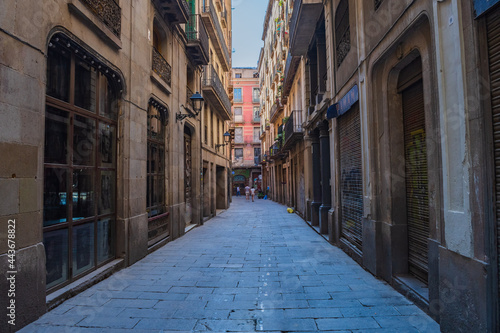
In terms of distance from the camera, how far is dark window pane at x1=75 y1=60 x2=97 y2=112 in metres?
5.37

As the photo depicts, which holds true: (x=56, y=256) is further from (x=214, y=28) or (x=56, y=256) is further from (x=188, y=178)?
(x=214, y=28)

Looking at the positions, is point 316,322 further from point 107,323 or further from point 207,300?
point 107,323

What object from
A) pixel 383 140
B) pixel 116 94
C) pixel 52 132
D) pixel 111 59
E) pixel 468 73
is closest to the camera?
pixel 468 73

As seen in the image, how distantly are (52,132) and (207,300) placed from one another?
3.58 m

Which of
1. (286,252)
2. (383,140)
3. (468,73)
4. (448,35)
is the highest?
(448,35)

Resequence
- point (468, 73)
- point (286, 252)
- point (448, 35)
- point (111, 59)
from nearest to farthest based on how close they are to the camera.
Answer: point (468, 73)
point (448, 35)
point (111, 59)
point (286, 252)

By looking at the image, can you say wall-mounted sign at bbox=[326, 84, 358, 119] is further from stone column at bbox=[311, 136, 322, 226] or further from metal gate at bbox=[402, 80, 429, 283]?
stone column at bbox=[311, 136, 322, 226]

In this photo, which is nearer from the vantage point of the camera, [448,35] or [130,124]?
[448,35]

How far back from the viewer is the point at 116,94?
662cm

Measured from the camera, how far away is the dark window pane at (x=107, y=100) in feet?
20.3

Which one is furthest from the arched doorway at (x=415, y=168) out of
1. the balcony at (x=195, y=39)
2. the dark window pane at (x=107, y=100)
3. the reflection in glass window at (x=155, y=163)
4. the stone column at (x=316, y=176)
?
the balcony at (x=195, y=39)

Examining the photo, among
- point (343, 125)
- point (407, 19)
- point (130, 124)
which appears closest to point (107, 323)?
point (130, 124)

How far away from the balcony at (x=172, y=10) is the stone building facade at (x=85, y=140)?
1.3 inches

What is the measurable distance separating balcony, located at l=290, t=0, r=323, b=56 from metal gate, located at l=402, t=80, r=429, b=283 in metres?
6.24
